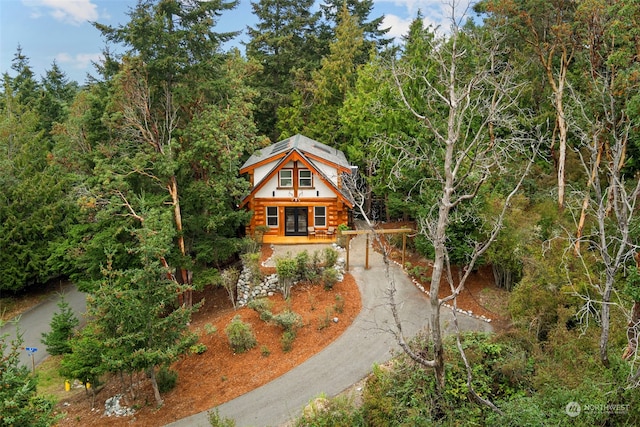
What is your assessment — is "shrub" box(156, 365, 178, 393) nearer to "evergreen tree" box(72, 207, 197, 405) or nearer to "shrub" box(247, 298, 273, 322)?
"evergreen tree" box(72, 207, 197, 405)

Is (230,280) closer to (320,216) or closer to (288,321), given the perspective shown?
(288,321)

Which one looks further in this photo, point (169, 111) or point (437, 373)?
point (169, 111)

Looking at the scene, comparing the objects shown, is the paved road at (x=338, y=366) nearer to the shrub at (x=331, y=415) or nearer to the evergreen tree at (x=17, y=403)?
the shrub at (x=331, y=415)

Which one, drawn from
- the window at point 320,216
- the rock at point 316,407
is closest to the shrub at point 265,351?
the rock at point 316,407

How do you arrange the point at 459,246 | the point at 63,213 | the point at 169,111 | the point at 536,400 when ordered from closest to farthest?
1. the point at 536,400
2. the point at 459,246
3. the point at 169,111
4. the point at 63,213

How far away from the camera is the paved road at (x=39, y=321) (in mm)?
18281

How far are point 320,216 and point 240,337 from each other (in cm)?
988

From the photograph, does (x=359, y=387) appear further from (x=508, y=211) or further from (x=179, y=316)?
(x=508, y=211)

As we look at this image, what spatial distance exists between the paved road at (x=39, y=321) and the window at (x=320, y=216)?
A: 39.8 feet

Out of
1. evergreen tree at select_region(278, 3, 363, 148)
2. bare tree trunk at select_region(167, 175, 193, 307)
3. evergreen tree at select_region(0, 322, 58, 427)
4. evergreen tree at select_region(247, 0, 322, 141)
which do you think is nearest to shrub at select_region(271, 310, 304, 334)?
bare tree trunk at select_region(167, 175, 193, 307)

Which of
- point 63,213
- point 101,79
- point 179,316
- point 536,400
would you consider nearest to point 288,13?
point 101,79

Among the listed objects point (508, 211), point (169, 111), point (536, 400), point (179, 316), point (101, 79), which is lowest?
point (536, 400)

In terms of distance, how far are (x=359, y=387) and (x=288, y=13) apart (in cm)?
2935

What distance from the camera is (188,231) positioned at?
62.7 ft
